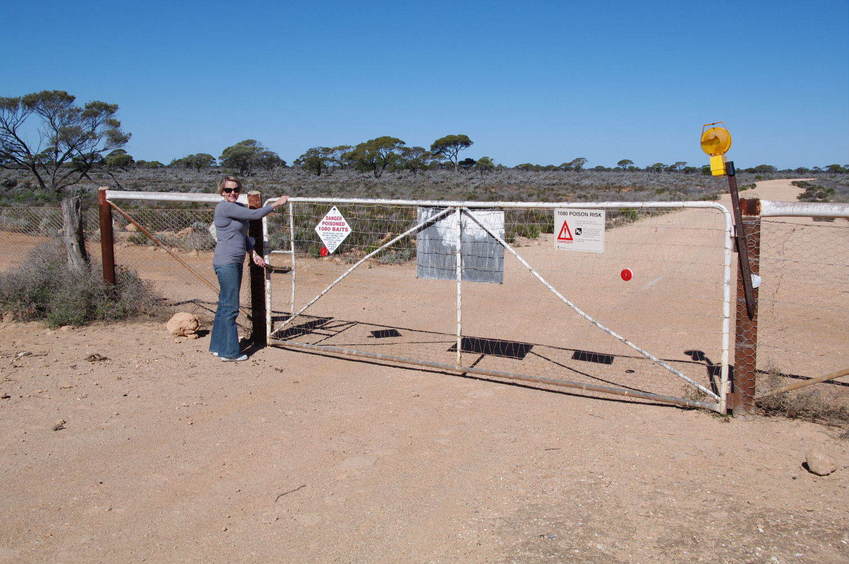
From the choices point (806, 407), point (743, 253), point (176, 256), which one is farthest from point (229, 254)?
point (806, 407)

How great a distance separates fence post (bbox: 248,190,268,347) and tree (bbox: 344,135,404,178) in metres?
66.1

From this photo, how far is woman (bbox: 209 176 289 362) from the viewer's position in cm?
761

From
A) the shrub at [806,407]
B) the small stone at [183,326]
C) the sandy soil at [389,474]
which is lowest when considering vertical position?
the sandy soil at [389,474]

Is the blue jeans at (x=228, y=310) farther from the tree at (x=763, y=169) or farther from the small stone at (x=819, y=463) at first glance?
the tree at (x=763, y=169)

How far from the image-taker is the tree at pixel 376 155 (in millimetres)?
74812

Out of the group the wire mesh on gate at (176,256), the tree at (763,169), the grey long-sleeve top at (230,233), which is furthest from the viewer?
the tree at (763,169)

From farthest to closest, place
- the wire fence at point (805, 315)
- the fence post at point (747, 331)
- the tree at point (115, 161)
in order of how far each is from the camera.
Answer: the tree at point (115, 161), the wire fence at point (805, 315), the fence post at point (747, 331)

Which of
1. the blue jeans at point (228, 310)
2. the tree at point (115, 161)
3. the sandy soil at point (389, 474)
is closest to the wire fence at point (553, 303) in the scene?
the blue jeans at point (228, 310)

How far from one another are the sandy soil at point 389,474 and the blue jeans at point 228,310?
21.8 inches

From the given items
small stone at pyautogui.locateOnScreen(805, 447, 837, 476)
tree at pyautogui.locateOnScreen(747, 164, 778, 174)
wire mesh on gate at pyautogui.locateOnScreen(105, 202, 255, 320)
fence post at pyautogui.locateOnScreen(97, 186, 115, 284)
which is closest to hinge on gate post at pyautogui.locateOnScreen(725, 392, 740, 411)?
small stone at pyautogui.locateOnScreen(805, 447, 837, 476)

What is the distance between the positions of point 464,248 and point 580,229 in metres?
1.56

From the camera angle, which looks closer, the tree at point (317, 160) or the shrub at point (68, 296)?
the shrub at point (68, 296)

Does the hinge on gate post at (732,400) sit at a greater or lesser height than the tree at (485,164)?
lesser

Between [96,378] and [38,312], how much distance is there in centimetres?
319
